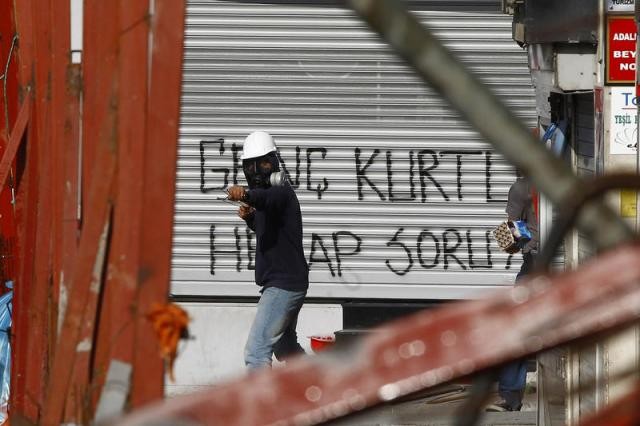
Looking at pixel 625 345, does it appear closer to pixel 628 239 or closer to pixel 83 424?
pixel 83 424

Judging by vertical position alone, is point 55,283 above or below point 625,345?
above

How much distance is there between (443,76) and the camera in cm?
182

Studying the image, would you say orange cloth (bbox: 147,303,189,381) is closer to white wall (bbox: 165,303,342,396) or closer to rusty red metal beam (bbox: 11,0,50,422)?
rusty red metal beam (bbox: 11,0,50,422)

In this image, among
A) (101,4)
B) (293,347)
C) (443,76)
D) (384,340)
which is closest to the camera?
(384,340)

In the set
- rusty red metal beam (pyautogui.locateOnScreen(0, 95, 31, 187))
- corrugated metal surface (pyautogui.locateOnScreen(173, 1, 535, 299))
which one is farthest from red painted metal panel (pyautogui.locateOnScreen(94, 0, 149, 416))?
corrugated metal surface (pyautogui.locateOnScreen(173, 1, 535, 299))

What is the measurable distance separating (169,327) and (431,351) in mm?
631

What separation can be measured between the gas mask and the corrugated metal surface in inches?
64.5

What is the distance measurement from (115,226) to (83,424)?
493 millimetres

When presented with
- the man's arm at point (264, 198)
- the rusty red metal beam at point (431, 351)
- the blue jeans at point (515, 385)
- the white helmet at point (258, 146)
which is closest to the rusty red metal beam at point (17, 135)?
the rusty red metal beam at point (431, 351)

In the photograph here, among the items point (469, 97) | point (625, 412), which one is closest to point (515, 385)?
point (469, 97)

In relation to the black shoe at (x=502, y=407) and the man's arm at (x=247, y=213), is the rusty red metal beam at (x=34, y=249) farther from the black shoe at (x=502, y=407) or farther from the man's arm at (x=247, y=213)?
the black shoe at (x=502, y=407)

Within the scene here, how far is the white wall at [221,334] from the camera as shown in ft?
32.4

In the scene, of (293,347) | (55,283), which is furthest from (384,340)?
(293,347)

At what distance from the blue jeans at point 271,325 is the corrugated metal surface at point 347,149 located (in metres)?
1.62
